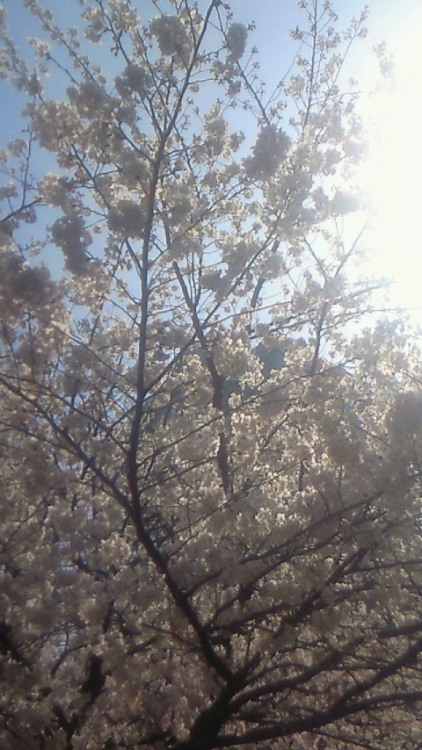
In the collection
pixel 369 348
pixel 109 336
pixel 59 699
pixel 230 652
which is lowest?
pixel 230 652

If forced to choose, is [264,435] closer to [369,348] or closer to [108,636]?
[369,348]

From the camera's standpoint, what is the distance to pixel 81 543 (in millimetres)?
5527

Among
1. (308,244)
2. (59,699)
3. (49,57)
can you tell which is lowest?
(59,699)

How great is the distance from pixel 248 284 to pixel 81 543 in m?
3.13

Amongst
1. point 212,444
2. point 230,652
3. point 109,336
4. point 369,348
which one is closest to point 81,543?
point 212,444

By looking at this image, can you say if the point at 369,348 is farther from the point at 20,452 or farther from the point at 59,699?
the point at 59,699

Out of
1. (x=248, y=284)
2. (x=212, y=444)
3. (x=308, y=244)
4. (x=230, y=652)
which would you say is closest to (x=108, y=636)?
(x=230, y=652)

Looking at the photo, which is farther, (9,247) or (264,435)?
(264,435)

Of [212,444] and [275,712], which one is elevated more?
[212,444]

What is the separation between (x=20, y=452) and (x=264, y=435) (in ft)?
7.37

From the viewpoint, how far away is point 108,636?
5.24 meters

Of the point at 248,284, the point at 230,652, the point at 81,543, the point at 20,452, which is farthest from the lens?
the point at 248,284

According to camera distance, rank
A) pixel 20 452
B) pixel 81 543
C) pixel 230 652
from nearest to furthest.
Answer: pixel 20 452, pixel 81 543, pixel 230 652

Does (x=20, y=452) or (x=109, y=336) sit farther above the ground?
(x=109, y=336)
